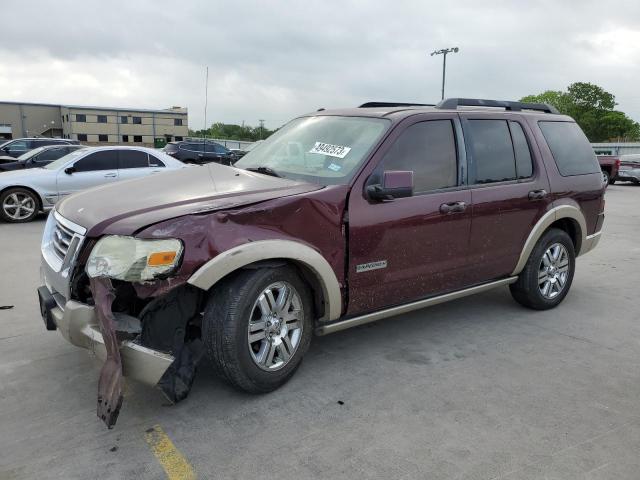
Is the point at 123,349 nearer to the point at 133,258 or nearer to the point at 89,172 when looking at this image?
the point at 133,258

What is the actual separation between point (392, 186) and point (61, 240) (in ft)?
6.98

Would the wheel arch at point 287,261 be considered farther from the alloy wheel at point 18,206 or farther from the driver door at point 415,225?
the alloy wheel at point 18,206

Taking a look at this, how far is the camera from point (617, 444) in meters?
2.89

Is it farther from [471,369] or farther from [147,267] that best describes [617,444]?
[147,267]

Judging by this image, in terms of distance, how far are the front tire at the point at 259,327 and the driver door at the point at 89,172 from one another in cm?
781

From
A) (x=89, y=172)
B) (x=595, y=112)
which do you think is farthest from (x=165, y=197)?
(x=595, y=112)

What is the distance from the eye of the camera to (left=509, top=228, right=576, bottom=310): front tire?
4.92m

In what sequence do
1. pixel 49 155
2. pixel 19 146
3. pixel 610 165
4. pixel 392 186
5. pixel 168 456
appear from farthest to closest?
pixel 610 165 → pixel 19 146 → pixel 49 155 → pixel 392 186 → pixel 168 456

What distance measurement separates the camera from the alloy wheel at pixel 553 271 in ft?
16.5

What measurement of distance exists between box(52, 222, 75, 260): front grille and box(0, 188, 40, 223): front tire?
7.52 metres

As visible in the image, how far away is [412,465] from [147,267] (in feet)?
5.57

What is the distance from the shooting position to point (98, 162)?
1033cm

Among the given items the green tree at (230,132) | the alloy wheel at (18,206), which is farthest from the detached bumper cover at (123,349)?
the green tree at (230,132)

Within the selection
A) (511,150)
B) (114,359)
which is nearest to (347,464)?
(114,359)
